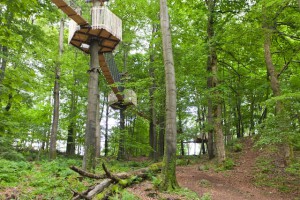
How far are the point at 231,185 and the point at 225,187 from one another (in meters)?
0.59

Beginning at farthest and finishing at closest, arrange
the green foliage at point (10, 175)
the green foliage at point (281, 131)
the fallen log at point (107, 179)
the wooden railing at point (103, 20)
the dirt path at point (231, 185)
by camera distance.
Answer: the wooden railing at point (103, 20) < the dirt path at point (231, 185) < the green foliage at point (281, 131) < the green foliage at point (10, 175) < the fallen log at point (107, 179)

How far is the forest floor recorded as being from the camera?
24.1 ft

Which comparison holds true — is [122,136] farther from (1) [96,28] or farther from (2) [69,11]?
(2) [69,11]

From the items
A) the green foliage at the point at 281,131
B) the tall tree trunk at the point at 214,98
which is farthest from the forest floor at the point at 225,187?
the green foliage at the point at 281,131

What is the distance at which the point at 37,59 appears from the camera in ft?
46.5

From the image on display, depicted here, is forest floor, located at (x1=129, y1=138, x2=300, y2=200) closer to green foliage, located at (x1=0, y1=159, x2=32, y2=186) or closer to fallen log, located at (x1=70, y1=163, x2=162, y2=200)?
fallen log, located at (x1=70, y1=163, x2=162, y2=200)

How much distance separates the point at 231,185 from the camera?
9.80 metres

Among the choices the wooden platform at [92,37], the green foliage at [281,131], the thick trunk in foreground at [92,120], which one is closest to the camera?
the green foliage at [281,131]

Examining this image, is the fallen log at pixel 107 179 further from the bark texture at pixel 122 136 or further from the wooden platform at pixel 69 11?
the bark texture at pixel 122 136

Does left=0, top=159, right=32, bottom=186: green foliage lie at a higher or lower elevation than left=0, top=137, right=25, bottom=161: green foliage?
lower

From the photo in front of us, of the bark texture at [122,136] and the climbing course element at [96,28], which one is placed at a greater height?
the climbing course element at [96,28]

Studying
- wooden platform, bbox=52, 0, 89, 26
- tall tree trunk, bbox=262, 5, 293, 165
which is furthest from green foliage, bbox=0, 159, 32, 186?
tall tree trunk, bbox=262, 5, 293, 165

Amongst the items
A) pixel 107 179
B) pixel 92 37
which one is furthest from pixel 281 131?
pixel 92 37

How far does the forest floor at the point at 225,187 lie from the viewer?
733 cm
